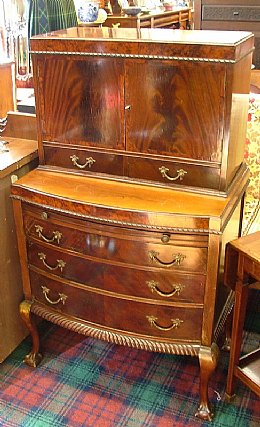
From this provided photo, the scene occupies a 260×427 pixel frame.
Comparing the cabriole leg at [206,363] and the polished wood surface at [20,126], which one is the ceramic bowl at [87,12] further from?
the cabriole leg at [206,363]

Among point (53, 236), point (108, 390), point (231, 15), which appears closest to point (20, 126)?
point (53, 236)

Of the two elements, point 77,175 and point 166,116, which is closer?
point 166,116

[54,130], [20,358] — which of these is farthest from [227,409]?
[54,130]

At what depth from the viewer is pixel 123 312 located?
1.87 metres

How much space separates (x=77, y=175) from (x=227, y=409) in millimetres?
1080

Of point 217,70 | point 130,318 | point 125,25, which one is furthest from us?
point 125,25

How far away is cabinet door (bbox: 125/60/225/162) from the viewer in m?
1.63

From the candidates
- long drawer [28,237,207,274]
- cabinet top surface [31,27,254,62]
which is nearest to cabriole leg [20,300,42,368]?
long drawer [28,237,207,274]

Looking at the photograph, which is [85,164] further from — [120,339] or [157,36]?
[120,339]

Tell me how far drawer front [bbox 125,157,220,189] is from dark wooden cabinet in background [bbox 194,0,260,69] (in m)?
2.25

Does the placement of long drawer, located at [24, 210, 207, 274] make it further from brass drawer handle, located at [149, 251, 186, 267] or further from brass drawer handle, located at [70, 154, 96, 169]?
brass drawer handle, located at [70, 154, 96, 169]

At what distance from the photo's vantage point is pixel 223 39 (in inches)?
64.2

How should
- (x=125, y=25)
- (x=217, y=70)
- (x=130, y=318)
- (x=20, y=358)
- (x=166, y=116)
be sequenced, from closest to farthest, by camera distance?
(x=217, y=70) → (x=166, y=116) → (x=130, y=318) → (x=20, y=358) → (x=125, y=25)

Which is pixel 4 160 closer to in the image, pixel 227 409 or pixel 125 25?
pixel 227 409
